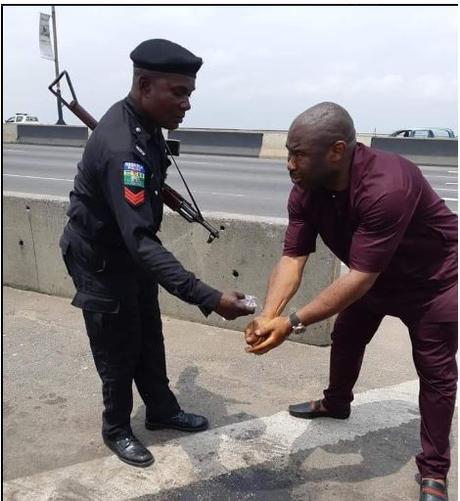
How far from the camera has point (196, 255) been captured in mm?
4641

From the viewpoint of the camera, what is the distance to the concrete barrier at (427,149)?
60.0 ft

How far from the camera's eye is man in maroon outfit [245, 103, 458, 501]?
2.35 m

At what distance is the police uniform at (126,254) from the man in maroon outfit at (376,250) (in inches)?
21.8

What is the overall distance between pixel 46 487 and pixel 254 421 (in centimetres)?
119

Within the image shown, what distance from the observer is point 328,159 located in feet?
7.79

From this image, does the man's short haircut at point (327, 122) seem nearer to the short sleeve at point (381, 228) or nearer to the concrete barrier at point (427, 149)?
the short sleeve at point (381, 228)

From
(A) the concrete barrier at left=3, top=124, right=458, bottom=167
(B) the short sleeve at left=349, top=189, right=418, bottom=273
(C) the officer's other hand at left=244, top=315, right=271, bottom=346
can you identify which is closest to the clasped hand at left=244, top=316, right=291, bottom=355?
(C) the officer's other hand at left=244, top=315, right=271, bottom=346

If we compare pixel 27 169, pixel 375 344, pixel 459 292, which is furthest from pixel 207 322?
pixel 27 169

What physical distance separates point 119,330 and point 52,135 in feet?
81.8

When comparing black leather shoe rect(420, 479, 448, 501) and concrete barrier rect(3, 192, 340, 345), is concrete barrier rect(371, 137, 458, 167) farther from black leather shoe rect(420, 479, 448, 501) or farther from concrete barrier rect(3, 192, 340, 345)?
black leather shoe rect(420, 479, 448, 501)

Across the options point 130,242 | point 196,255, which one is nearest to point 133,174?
point 130,242

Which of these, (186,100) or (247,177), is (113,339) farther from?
(247,177)

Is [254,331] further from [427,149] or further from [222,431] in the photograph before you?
[427,149]

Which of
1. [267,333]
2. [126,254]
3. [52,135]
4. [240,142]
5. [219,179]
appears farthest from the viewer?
[52,135]
